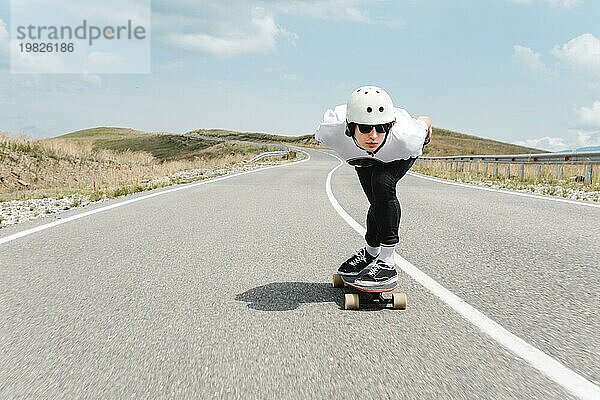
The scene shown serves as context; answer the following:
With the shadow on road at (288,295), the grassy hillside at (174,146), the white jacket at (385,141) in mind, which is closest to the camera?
the white jacket at (385,141)

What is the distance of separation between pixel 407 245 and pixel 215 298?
10.1 feet

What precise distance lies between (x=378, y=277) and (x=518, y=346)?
109 centimetres

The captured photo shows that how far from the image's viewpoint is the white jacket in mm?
4099

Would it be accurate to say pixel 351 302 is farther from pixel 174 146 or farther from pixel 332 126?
pixel 174 146

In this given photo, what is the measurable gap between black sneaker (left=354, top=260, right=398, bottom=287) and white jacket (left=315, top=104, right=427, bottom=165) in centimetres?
74

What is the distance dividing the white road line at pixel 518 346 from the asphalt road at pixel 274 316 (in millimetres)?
49

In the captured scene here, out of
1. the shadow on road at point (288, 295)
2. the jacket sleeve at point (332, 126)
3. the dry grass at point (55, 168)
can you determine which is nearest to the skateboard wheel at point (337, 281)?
the shadow on road at point (288, 295)

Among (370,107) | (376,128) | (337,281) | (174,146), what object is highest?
(370,107)

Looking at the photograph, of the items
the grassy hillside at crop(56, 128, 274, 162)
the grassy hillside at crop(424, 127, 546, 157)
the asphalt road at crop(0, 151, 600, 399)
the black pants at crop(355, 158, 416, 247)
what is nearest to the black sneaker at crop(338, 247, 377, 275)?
the asphalt road at crop(0, 151, 600, 399)

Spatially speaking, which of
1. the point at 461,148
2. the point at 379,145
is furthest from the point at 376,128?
the point at 461,148

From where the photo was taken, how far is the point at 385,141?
13.4 feet

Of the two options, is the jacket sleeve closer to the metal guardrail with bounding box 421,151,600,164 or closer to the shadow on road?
the shadow on road

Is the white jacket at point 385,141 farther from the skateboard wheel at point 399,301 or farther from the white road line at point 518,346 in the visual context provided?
the white road line at point 518,346

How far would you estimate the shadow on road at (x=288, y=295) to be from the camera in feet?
14.3
